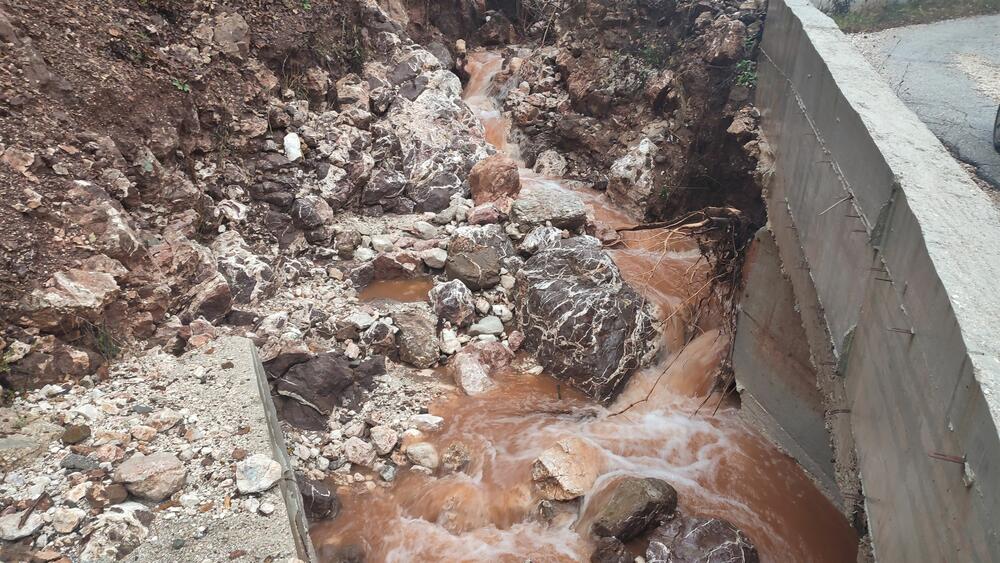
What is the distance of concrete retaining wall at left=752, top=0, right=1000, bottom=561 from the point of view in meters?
2.26

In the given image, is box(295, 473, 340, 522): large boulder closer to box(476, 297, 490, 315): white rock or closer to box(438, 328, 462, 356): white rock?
box(438, 328, 462, 356): white rock

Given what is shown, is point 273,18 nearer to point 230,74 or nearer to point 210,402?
point 230,74

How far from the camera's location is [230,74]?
6867 millimetres

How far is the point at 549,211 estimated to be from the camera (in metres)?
7.25

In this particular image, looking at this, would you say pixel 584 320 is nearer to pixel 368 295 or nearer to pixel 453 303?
pixel 453 303

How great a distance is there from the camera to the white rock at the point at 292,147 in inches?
281

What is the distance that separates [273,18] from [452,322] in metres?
4.40

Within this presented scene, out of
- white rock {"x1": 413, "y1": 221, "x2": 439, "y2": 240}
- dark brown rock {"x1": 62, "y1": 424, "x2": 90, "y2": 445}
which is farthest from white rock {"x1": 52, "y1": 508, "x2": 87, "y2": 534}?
white rock {"x1": 413, "y1": 221, "x2": 439, "y2": 240}

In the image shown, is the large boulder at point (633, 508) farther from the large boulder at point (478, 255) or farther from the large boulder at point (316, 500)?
the large boulder at point (478, 255)

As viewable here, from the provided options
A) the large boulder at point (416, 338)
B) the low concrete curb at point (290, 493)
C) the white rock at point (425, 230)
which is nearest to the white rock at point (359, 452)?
the low concrete curb at point (290, 493)

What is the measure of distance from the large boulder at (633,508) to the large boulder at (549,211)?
11.0 feet

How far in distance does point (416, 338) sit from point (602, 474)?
6.99ft

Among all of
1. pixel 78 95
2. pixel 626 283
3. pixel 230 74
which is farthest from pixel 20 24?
pixel 626 283

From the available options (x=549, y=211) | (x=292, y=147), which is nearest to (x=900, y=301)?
(x=549, y=211)
